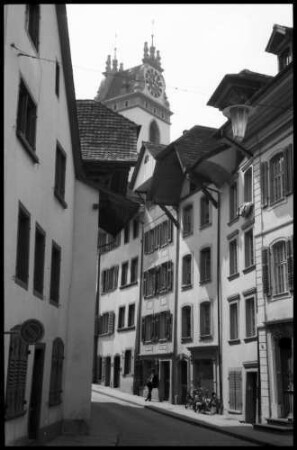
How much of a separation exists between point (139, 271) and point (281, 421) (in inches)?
769

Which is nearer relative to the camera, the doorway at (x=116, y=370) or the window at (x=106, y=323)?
the doorway at (x=116, y=370)

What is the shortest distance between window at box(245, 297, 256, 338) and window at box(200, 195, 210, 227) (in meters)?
6.42

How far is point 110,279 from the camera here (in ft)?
139

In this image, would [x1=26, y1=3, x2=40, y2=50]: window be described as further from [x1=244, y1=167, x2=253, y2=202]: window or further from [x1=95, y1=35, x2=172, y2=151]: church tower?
[x1=95, y1=35, x2=172, y2=151]: church tower

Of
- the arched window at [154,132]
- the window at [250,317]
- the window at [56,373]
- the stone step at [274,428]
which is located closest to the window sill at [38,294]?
the window at [56,373]

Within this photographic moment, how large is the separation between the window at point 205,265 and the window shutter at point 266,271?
739 cm

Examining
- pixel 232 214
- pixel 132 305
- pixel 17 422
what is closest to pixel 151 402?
pixel 132 305

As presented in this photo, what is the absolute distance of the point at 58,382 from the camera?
16.7 meters

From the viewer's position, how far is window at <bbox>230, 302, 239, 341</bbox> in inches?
1035

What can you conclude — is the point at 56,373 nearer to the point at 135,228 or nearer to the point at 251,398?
the point at 251,398

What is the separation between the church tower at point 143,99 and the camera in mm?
93500

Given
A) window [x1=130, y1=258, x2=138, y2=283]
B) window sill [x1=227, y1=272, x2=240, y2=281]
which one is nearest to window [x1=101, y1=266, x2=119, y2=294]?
window [x1=130, y1=258, x2=138, y2=283]

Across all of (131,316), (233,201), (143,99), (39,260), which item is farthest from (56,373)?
(143,99)

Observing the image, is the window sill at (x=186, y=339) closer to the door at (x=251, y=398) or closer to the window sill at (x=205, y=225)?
the window sill at (x=205, y=225)
